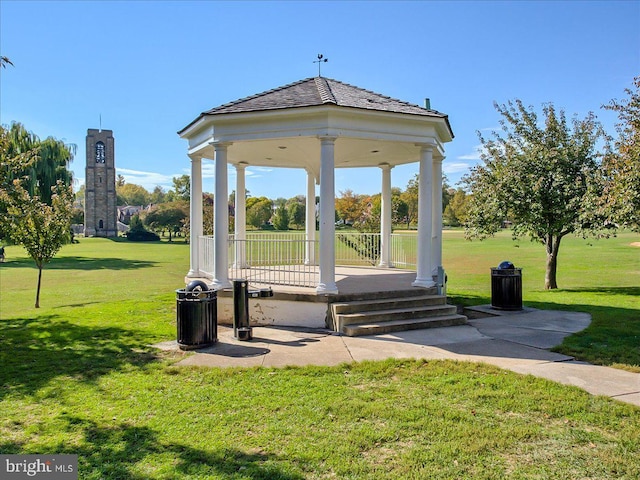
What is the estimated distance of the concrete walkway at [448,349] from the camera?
543 centimetres

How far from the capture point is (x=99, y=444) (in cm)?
369

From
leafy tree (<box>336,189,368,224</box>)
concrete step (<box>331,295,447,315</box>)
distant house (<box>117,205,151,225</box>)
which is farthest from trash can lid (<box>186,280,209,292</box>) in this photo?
distant house (<box>117,205,151,225</box>)

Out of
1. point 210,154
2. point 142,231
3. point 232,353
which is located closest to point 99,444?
point 232,353

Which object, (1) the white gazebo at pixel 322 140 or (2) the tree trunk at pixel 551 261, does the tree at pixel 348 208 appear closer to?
(2) the tree trunk at pixel 551 261

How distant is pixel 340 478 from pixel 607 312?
30.7ft

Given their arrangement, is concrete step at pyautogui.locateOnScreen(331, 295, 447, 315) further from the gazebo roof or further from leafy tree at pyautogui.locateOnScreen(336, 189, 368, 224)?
leafy tree at pyautogui.locateOnScreen(336, 189, 368, 224)

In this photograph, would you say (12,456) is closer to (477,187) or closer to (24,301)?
(24,301)

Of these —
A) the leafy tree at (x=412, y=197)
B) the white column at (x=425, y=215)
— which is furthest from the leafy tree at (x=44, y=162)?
the leafy tree at (x=412, y=197)

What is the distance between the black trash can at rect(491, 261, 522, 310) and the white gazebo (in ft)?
4.80

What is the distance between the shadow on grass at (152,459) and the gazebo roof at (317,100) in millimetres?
6031

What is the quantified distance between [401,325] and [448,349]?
1.30 m

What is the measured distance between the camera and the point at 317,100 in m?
8.28

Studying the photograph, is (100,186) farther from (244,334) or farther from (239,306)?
(244,334)

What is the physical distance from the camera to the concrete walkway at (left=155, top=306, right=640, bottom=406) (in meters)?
5.43
